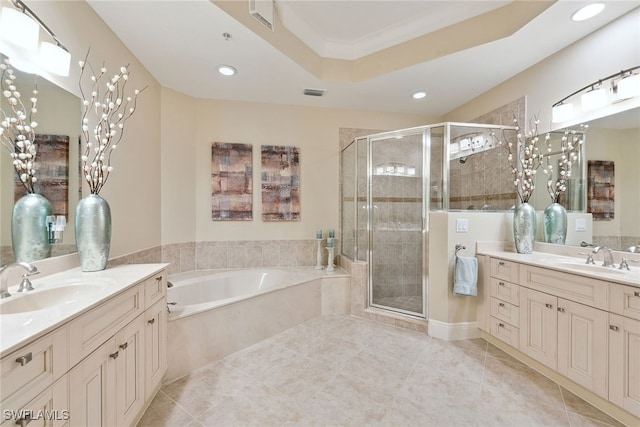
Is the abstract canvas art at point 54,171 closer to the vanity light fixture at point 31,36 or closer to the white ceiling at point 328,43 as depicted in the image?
the vanity light fixture at point 31,36

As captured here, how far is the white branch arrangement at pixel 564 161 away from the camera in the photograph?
2.19m

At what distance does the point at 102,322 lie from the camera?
1135 mm

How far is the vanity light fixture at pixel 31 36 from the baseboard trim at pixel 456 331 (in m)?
3.40

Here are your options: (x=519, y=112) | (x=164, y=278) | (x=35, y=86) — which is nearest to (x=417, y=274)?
(x=519, y=112)

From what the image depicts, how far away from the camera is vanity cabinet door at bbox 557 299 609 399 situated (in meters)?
1.53

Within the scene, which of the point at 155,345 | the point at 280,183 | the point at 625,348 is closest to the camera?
the point at 625,348

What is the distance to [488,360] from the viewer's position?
2.16 meters

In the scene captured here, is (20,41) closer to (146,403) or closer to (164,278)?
(164,278)

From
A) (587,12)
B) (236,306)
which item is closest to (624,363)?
(587,12)

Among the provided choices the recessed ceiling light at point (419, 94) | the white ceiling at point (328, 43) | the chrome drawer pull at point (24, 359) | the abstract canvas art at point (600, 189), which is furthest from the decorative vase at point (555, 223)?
the chrome drawer pull at point (24, 359)

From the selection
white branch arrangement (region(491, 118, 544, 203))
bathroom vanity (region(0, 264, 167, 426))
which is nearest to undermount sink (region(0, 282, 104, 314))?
bathroom vanity (region(0, 264, 167, 426))

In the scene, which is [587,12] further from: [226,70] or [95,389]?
[95,389]

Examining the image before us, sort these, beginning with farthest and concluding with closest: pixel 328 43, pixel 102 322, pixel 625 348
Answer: pixel 328 43, pixel 625 348, pixel 102 322

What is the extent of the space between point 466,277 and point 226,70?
2994mm
